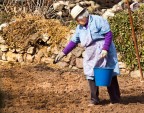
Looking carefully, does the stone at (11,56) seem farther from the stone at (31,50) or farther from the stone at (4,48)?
the stone at (31,50)

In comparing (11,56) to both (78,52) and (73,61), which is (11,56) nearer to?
(73,61)

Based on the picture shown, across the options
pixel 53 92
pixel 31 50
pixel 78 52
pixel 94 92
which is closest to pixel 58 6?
pixel 31 50

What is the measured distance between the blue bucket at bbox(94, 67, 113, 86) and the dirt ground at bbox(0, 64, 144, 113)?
418 mm

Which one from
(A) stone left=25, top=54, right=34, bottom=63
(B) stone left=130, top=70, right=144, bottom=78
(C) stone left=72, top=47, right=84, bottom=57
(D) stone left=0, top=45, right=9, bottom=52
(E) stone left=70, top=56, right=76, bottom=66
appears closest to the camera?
(B) stone left=130, top=70, right=144, bottom=78

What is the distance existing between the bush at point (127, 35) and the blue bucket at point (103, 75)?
2.47 metres

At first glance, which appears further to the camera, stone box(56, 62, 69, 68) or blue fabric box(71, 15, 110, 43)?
stone box(56, 62, 69, 68)

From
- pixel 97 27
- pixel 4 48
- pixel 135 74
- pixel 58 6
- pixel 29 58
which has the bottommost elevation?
pixel 135 74

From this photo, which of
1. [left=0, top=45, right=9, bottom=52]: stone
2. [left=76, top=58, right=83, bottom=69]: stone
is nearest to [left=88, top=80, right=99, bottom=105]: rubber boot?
[left=76, top=58, right=83, bottom=69]: stone

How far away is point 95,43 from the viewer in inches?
256

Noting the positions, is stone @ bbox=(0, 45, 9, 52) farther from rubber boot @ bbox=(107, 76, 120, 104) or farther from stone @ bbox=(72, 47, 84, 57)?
rubber boot @ bbox=(107, 76, 120, 104)

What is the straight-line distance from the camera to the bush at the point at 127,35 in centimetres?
880

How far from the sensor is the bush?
880 cm

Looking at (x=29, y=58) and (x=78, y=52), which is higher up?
(x=78, y=52)

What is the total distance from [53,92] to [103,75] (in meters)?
1.51
